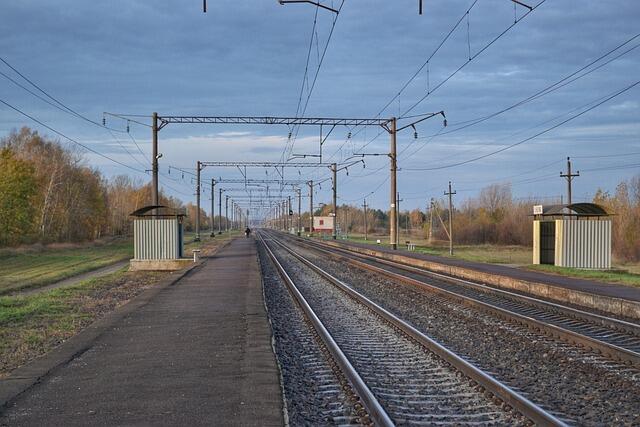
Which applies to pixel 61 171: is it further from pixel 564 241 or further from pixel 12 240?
pixel 564 241

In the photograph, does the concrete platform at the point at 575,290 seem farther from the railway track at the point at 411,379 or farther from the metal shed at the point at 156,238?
the metal shed at the point at 156,238

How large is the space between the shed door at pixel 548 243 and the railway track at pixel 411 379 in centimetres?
1903

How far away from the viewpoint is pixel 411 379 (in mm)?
8969

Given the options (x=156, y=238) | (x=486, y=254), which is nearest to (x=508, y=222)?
(x=486, y=254)

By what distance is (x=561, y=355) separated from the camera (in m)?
10.6

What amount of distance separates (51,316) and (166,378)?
29.1 feet

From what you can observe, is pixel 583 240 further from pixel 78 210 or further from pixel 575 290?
pixel 78 210

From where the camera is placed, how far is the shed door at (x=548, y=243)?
1266 inches

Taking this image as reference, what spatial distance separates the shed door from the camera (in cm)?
3216

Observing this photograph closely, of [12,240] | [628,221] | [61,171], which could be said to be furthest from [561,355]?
[61,171]

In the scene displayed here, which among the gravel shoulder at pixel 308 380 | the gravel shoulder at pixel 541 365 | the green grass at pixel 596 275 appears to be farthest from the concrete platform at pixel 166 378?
the green grass at pixel 596 275

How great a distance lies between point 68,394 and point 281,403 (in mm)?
2508

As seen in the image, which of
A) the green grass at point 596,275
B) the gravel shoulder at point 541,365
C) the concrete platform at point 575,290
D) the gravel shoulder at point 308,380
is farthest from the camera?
the green grass at point 596,275

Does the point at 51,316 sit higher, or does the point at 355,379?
the point at 355,379
